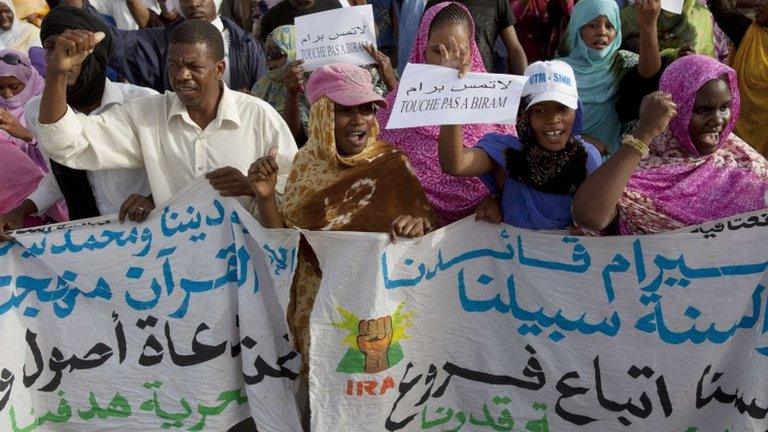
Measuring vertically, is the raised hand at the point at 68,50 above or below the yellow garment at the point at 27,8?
above

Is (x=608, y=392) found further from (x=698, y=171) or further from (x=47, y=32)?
(x=47, y=32)

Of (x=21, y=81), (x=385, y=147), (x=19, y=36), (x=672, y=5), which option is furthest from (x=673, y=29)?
(x=19, y=36)

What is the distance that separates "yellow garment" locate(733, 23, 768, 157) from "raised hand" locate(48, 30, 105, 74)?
423 centimetres

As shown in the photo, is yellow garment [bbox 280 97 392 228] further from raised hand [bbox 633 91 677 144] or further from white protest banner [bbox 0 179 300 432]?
raised hand [bbox 633 91 677 144]

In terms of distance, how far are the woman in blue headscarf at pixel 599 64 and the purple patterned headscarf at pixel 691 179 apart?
118 centimetres

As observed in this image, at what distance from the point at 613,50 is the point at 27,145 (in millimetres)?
3410

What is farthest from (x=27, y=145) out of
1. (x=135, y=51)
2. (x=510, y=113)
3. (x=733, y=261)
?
(x=733, y=261)

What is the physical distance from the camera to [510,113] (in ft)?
9.09

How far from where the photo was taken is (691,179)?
3.12m

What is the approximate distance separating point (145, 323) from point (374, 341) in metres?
1.02

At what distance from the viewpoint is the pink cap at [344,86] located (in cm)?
329

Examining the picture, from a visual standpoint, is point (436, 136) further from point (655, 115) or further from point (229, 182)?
point (655, 115)

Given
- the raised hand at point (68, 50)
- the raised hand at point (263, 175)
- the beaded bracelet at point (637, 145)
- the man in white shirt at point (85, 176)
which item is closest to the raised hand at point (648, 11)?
the beaded bracelet at point (637, 145)

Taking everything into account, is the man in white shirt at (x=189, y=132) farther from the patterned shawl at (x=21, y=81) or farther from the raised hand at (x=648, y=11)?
the patterned shawl at (x=21, y=81)
